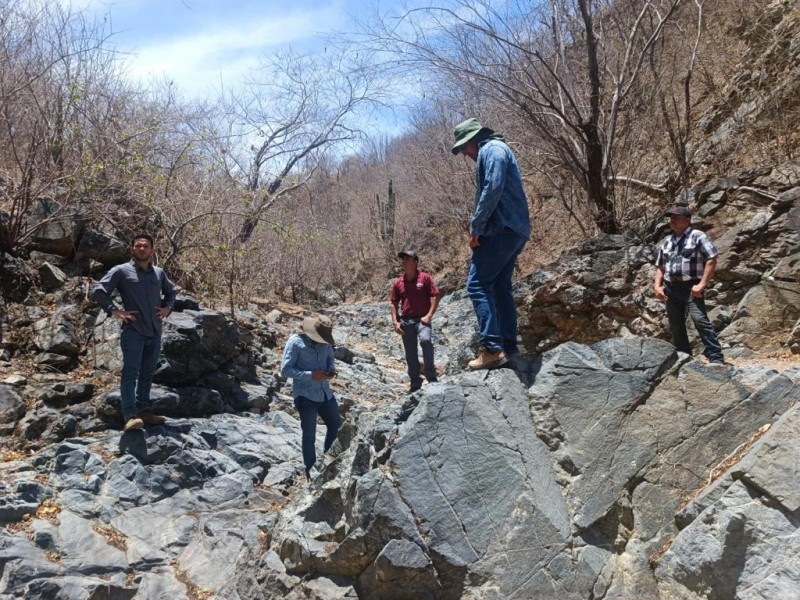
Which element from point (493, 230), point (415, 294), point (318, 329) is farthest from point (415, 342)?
point (493, 230)

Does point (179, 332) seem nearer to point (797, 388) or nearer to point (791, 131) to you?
point (797, 388)

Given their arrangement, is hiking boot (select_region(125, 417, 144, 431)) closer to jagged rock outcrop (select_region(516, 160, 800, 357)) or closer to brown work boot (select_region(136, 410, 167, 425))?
brown work boot (select_region(136, 410, 167, 425))

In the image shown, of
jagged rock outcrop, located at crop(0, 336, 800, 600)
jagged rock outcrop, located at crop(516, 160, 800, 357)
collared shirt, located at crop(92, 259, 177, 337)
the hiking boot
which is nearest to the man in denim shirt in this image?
jagged rock outcrop, located at crop(0, 336, 800, 600)

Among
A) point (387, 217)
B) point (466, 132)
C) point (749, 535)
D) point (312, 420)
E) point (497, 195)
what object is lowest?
point (749, 535)

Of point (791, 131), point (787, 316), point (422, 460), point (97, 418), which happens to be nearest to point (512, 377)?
point (422, 460)

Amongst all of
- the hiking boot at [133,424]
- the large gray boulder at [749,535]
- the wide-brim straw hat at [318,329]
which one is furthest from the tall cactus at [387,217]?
the large gray boulder at [749,535]

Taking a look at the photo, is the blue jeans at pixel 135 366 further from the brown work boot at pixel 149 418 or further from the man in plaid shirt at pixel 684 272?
the man in plaid shirt at pixel 684 272

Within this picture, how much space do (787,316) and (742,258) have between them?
86 centimetres

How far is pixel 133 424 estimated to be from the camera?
6.55 meters

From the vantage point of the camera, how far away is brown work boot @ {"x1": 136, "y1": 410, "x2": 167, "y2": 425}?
22.4 ft

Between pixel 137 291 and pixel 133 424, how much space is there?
1322 mm

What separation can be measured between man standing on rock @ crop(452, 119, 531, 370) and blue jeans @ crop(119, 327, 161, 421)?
3.52 meters

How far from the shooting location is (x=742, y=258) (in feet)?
23.3

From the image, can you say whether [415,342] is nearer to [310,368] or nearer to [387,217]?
[310,368]
